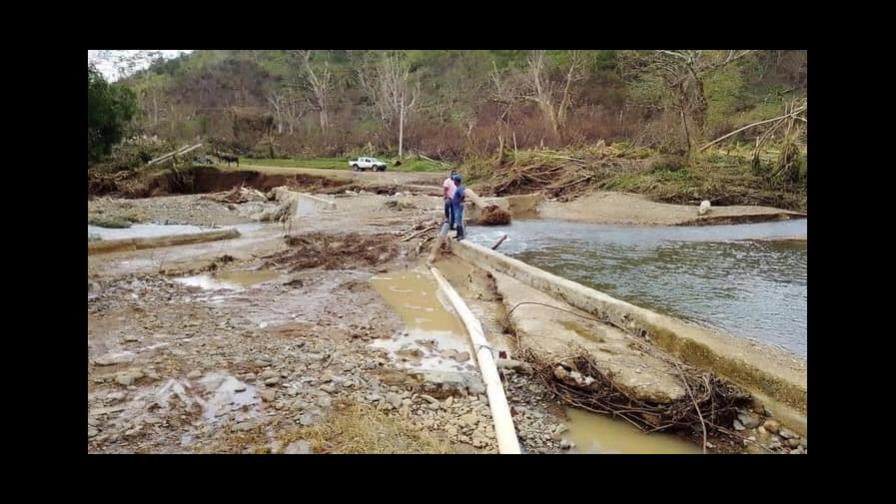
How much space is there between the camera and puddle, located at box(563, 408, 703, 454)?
4.14 m

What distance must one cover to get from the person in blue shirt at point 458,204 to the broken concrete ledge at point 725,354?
461cm

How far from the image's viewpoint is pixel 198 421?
4188 mm

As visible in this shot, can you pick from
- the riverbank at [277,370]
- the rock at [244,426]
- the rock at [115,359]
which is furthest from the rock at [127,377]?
the rock at [244,426]

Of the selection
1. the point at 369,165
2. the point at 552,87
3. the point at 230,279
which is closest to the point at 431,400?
the point at 230,279

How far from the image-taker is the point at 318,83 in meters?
48.1

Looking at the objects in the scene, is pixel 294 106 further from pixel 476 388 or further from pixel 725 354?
pixel 725 354

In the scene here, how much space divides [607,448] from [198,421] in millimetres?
3237

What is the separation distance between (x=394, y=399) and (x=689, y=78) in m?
22.1

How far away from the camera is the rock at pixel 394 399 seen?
453cm

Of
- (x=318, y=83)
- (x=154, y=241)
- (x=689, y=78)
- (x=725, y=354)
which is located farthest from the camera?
(x=318, y=83)

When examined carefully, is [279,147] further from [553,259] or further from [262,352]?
[262,352]

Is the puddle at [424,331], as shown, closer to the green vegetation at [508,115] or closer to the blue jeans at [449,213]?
the blue jeans at [449,213]

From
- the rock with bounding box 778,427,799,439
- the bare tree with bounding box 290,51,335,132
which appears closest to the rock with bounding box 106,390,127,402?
the rock with bounding box 778,427,799,439

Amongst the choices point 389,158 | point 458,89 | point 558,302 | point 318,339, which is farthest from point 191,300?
point 458,89
